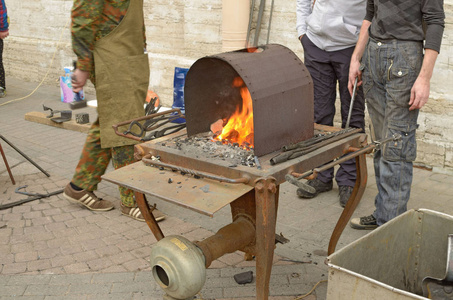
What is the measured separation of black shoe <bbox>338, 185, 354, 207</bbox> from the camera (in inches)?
193

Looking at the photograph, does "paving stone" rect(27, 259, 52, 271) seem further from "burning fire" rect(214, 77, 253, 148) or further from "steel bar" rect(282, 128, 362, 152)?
"steel bar" rect(282, 128, 362, 152)

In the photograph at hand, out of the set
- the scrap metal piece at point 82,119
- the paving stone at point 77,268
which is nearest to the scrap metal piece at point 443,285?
the paving stone at point 77,268

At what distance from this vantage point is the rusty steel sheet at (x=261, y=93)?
10.2 ft

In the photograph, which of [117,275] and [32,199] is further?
[32,199]

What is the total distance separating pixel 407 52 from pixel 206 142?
1.47 metres

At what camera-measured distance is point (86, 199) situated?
4918 millimetres

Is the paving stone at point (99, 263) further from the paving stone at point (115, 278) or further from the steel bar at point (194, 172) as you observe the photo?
the steel bar at point (194, 172)

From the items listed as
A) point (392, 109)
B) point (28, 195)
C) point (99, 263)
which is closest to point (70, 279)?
point (99, 263)

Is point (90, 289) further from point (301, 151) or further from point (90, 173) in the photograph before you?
point (301, 151)

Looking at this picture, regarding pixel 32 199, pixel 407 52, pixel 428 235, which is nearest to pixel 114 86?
pixel 32 199

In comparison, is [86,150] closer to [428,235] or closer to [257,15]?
[428,235]

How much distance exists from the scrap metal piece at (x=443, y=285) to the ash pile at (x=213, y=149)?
105 cm

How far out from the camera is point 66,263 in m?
4.04

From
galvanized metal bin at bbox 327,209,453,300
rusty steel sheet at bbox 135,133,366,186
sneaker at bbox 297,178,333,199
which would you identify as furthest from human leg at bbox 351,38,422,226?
sneaker at bbox 297,178,333,199
